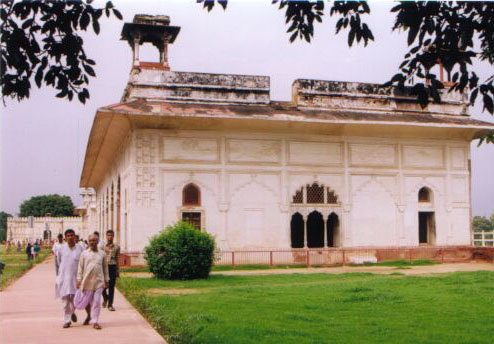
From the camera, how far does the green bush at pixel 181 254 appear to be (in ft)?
52.5

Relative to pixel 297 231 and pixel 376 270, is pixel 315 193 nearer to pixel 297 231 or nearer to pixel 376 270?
pixel 297 231

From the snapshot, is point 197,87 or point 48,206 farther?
point 48,206

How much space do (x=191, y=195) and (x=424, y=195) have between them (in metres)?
8.36

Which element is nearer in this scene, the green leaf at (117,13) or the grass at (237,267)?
the green leaf at (117,13)

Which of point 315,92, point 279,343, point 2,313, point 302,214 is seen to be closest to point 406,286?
point 279,343

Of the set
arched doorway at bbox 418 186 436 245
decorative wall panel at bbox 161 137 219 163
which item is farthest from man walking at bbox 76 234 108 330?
arched doorway at bbox 418 186 436 245

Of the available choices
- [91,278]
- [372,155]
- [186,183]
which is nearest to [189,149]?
[186,183]

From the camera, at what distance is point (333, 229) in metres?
23.2

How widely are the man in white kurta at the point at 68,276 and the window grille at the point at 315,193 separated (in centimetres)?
1372

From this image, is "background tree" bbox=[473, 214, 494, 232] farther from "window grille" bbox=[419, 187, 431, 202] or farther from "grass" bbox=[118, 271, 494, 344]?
"grass" bbox=[118, 271, 494, 344]

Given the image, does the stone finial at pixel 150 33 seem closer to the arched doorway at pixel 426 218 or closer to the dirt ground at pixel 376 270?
the dirt ground at pixel 376 270

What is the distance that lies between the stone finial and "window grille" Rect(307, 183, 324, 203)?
643 cm

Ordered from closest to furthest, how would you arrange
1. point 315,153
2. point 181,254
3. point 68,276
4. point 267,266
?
point 68,276 → point 181,254 → point 267,266 → point 315,153

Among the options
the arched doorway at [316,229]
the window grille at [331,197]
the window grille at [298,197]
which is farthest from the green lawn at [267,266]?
the arched doorway at [316,229]
